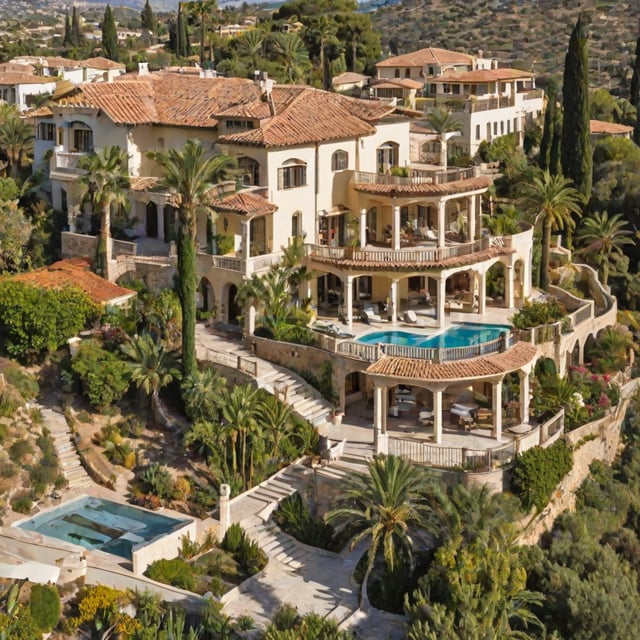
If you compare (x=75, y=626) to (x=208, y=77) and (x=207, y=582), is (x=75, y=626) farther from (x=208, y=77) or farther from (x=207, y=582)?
(x=208, y=77)

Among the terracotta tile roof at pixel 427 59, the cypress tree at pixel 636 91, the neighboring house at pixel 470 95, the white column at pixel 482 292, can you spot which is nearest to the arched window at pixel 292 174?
the white column at pixel 482 292

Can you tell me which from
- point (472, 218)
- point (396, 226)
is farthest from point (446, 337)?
point (472, 218)

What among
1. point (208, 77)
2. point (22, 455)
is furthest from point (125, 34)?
point (22, 455)

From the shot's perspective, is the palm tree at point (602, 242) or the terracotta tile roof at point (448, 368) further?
the palm tree at point (602, 242)

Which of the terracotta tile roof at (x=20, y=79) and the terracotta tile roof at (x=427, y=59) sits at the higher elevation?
the terracotta tile roof at (x=427, y=59)

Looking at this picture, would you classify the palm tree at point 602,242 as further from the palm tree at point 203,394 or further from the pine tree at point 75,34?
the pine tree at point 75,34
